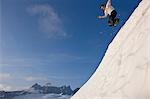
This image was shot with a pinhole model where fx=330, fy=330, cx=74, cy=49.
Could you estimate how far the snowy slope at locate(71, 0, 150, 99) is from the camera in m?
14.7

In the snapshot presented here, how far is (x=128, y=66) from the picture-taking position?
1634 cm

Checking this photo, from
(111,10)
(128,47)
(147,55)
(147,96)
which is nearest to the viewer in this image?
(147,96)

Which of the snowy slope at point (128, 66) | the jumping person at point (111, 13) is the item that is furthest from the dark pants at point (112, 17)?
the snowy slope at point (128, 66)

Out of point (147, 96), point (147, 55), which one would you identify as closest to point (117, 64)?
point (147, 55)

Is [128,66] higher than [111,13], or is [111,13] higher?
[111,13]

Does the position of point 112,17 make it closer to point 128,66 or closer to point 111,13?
point 111,13

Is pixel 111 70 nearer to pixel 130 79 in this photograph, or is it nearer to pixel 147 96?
pixel 130 79

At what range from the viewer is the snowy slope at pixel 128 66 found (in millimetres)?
14672

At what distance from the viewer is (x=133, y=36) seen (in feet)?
58.7

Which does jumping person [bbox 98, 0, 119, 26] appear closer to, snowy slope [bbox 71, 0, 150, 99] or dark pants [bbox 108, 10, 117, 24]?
dark pants [bbox 108, 10, 117, 24]

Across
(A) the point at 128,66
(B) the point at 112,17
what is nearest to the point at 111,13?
(B) the point at 112,17

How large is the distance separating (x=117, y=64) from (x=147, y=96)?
4722mm

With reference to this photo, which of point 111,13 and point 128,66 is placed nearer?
point 128,66

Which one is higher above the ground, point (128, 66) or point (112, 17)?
point (112, 17)
